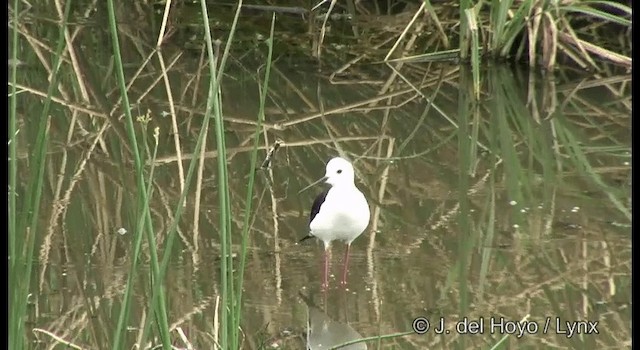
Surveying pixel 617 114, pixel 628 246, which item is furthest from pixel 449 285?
pixel 617 114

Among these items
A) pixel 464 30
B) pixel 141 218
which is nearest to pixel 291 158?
pixel 464 30

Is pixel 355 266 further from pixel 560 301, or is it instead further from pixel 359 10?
pixel 359 10

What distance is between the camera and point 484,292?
2973 mm

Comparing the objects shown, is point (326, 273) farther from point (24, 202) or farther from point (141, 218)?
point (24, 202)

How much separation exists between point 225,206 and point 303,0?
4.11 meters

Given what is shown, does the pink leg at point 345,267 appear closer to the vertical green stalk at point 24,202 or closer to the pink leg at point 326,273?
the pink leg at point 326,273

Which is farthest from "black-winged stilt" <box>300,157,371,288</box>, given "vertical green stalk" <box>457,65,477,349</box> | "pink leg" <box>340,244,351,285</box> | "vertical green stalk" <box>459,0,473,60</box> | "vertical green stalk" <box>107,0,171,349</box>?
"vertical green stalk" <box>459,0,473,60</box>
